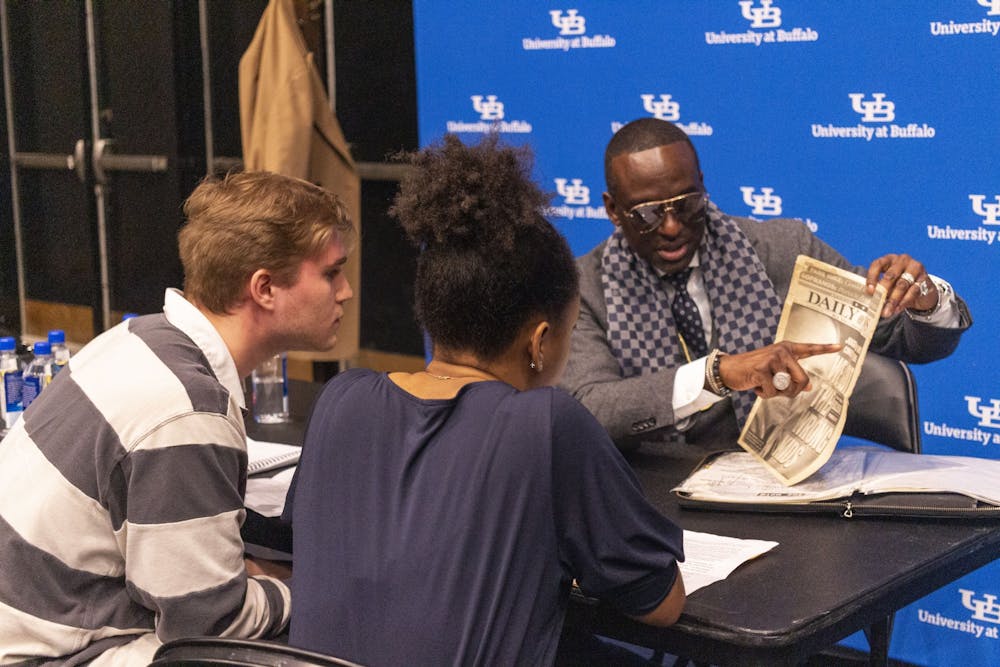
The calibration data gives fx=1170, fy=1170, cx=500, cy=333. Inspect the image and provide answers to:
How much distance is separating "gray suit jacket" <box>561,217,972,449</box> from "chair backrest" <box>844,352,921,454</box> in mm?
69

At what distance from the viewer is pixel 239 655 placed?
1.22m

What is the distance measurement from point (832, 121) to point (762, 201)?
0.33m

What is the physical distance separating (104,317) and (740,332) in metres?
3.33

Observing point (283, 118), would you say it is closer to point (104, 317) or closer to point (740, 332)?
point (104, 317)

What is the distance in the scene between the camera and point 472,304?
4.90 feet

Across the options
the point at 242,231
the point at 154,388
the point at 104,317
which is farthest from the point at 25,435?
the point at 104,317

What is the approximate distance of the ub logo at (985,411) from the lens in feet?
10.0

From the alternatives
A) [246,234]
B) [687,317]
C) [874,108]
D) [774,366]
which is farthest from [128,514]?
[874,108]

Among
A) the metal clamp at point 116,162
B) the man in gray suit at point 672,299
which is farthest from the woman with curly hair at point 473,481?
the metal clamp at point 116,162

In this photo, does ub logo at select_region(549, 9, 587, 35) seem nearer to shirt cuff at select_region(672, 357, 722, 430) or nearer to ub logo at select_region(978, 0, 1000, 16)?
ub logo at select_region(978, 0, 1000, 16)

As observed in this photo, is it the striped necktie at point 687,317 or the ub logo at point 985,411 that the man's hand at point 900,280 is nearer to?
the striped necktie at point 687,317

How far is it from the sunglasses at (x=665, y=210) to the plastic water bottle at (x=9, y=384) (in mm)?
1433

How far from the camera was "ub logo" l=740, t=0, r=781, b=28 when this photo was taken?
344 centimetres

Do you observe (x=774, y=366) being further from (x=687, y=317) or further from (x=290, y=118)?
(x=290, y=118)
